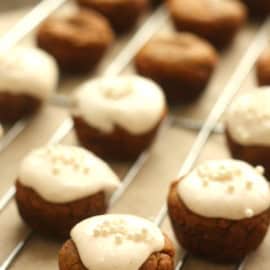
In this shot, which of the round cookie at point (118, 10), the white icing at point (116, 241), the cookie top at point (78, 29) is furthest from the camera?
the round cookie at point (118, 10)

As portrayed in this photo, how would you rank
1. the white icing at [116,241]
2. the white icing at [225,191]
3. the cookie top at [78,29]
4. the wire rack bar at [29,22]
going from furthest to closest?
the wire rack bar at [29,22], the cookie top at [78,29], the white icing at [225,191], the white icing at [116,241]

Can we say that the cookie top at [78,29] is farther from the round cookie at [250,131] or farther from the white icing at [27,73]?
the round cookie at [250,131]

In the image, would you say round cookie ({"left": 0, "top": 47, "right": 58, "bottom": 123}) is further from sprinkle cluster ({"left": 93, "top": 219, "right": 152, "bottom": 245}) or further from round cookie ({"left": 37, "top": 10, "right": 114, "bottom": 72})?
sprinkle cluster ({"left": 93, "top": 219, "right": 152, "bottom": 245})

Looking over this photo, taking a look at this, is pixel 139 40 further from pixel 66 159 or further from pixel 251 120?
pixel 66 159

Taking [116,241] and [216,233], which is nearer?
[116,241]

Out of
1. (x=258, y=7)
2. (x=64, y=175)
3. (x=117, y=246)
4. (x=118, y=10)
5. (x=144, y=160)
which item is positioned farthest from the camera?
(x=258, y=7)

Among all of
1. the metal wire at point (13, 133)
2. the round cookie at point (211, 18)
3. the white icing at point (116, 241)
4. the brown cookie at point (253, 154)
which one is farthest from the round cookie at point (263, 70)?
the white icing at point (116, 241)

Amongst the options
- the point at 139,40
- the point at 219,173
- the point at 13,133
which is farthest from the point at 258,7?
the point at 219,173
